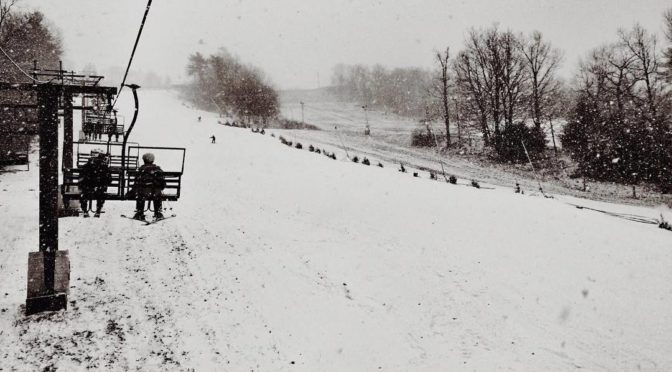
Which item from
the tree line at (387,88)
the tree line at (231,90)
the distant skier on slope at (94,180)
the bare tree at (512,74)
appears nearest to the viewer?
the distant skier on slope at (94,180)

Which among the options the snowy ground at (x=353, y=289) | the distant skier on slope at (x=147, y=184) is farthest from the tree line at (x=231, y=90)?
the distant skier on slope at (x=147, y=184)

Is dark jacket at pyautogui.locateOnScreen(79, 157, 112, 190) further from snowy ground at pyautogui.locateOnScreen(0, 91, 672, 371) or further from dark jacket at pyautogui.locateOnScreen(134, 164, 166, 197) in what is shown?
snowy ground at pyautogui.locateOnScreen(0, 91, 672, 371)

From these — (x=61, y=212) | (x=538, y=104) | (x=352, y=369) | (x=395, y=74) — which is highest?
(x=395, y=74)

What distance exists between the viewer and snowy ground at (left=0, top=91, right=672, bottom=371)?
282 inches

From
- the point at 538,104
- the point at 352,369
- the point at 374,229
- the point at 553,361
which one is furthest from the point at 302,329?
the point at 538,104

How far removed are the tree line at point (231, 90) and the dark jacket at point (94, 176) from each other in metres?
46.4

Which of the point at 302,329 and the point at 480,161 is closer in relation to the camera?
the point at 302,329

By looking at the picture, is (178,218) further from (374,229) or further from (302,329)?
(302,329)

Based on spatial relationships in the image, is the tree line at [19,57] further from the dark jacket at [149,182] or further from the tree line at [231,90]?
the tree line at [231,90]

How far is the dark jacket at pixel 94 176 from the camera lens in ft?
33.7

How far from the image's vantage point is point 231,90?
5900cm

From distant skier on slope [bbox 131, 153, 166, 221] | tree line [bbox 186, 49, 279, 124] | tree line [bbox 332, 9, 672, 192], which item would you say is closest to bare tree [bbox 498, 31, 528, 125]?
tree line [bbox 332, 9, 672, 192]

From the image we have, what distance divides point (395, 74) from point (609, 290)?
138527mm

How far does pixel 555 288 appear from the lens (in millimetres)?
9250
